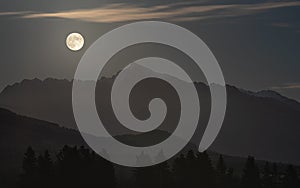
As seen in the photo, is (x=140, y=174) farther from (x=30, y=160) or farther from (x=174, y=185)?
(x=30, y=160)

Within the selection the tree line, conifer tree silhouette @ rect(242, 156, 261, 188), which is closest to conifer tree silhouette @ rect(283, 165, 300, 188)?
the tree line

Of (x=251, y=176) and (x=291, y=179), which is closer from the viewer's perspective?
(x=291, y=179)

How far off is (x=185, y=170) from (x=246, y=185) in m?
13.6

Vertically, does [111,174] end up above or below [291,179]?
above

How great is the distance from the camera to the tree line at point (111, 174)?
460 ft

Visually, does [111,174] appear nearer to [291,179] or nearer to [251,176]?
[251,176]

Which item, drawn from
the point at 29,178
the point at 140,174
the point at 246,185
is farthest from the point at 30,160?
the point at 246,185

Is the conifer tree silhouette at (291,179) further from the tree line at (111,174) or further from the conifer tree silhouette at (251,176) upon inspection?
the conifer tree silhouette at (251,176)

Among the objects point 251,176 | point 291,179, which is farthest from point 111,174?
point 291,179

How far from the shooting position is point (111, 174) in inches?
5827

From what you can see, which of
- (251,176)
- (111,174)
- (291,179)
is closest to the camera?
(111,174)

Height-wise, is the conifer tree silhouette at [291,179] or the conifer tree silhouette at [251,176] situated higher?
the conifer tree silhouette at [251,176]

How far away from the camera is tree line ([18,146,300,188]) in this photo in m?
140

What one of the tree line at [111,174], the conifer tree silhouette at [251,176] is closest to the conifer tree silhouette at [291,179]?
the tree line at [111,174]
